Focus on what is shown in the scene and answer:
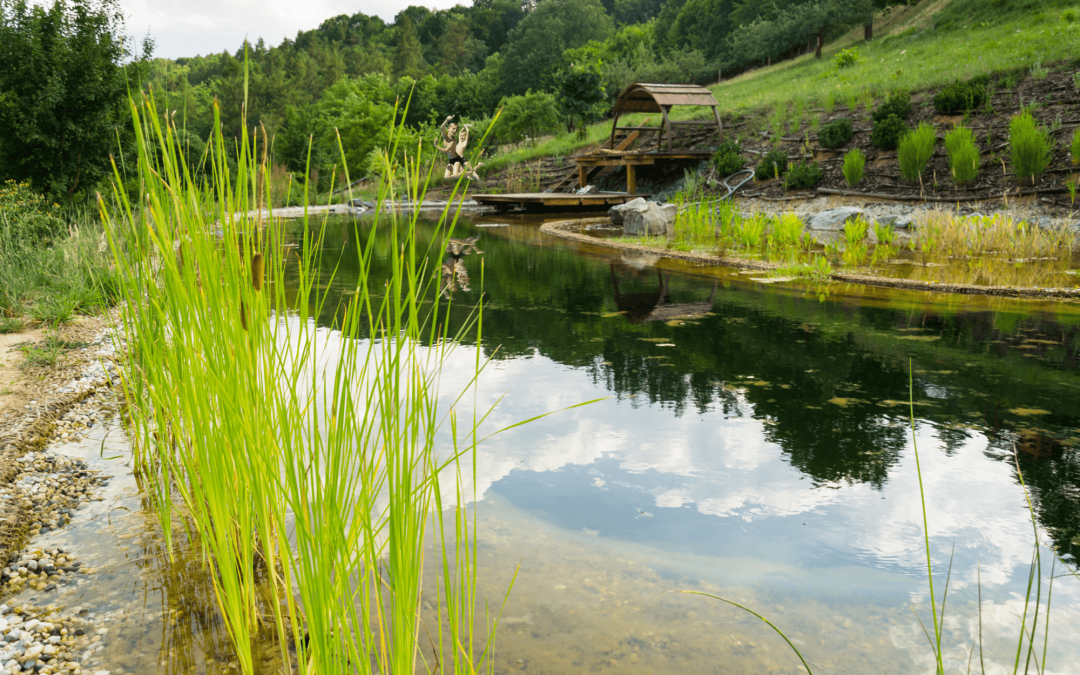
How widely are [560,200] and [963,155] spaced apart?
7040 millimetres

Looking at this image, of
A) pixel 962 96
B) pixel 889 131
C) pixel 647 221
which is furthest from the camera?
pixel 889 131

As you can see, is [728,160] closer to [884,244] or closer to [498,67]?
[884,244]

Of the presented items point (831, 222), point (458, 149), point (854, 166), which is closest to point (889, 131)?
point (854, 166)

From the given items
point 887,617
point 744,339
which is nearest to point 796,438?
point 887,617

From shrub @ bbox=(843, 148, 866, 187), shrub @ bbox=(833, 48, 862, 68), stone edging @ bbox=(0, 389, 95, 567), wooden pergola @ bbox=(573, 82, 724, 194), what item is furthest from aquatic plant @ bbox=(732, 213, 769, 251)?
shrub @ bbox=(833, 48, 862, 68)

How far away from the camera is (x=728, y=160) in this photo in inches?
469

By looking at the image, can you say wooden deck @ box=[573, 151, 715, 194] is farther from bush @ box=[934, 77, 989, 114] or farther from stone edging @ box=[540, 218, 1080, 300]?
stone edging @ box=[540, 218, 1080, 300]

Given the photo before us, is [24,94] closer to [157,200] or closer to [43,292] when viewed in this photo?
[43,292]

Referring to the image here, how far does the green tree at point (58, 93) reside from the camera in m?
6.34

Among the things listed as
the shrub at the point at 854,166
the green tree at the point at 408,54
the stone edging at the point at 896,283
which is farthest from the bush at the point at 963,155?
the green tree at the point at 408,54

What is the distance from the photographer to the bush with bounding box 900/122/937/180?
322 inches

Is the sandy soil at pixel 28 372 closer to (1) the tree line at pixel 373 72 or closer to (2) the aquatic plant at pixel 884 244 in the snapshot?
(1) the tree line at pixel 373 72

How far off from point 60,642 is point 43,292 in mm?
3616

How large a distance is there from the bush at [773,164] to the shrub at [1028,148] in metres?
3.68
